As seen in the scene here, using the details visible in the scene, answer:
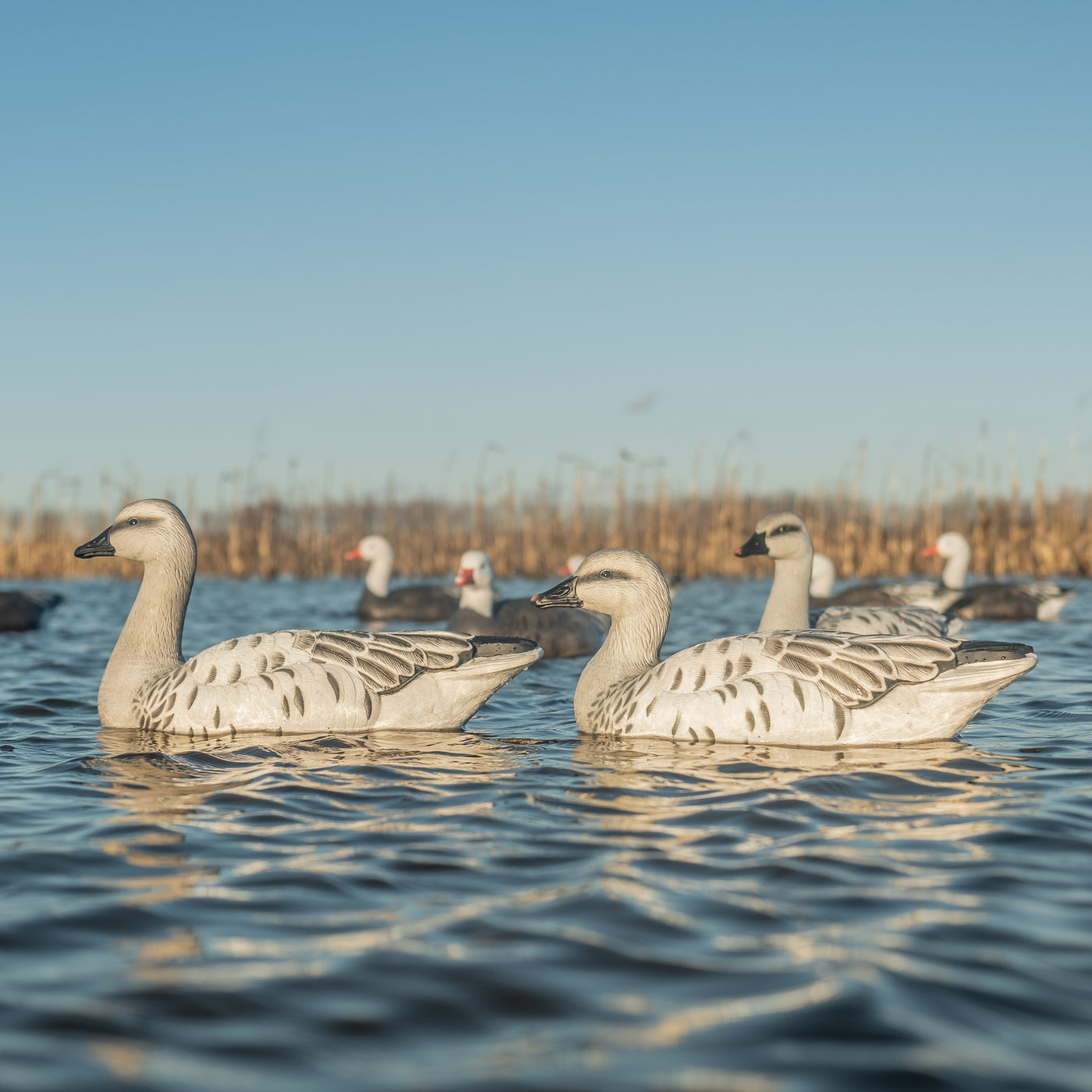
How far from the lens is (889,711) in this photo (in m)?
7.20

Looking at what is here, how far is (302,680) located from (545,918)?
3977 millimetres

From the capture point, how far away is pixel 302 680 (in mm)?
7656

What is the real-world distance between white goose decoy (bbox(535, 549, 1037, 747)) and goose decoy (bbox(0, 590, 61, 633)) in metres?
12.8

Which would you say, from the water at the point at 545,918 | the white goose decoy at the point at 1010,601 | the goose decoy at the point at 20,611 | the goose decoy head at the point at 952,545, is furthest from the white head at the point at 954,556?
the goose decoy at the point at 20,611

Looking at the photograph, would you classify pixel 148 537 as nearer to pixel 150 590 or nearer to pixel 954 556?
pixel 150 590

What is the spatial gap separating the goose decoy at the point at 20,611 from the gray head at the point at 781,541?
1160 centimetres

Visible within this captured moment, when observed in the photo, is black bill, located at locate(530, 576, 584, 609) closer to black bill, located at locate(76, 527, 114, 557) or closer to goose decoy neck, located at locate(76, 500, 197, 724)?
goose decoy neck, located at locate(76, 500, 197, 724)

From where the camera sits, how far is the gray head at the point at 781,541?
11.0 metres

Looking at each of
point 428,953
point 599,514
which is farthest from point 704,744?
point 599,514

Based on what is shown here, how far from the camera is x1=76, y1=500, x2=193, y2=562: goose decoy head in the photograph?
878 centimetres

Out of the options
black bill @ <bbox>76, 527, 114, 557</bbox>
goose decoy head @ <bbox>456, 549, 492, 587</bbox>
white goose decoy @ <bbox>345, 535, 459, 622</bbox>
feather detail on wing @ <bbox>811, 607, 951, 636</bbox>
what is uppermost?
black bill @ <bbox>76, 527, 114, 557</bbox>

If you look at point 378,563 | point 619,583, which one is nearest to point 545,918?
point 619,583

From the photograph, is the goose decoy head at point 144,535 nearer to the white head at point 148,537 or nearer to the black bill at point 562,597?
the white head at point 148,537

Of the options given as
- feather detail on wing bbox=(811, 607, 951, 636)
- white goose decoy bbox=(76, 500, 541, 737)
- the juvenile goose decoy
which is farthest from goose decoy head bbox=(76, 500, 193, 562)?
the juvenile goose decoy
